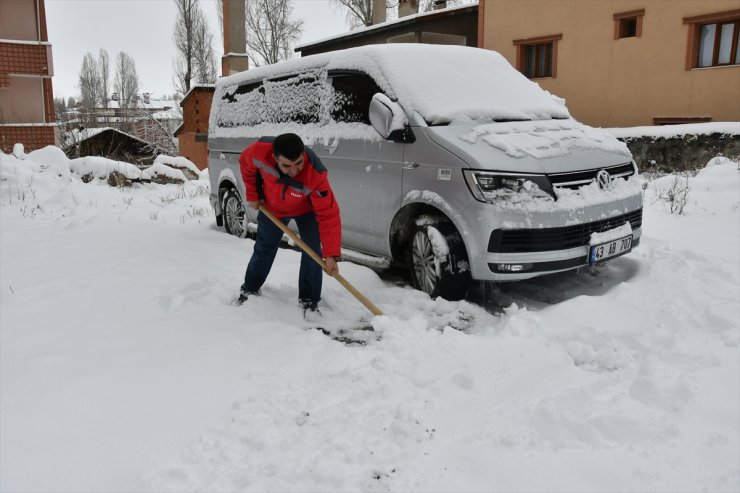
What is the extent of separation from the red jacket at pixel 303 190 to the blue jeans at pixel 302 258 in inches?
5.2

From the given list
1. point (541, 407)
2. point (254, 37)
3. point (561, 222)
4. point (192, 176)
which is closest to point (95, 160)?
point (192, 176)

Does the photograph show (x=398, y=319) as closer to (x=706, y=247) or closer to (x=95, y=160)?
(x=706, y=247)

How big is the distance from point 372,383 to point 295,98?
3.53 m

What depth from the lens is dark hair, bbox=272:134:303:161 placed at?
359cm

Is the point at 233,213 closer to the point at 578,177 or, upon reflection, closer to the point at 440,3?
the point at 578,177

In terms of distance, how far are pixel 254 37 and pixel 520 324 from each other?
39.5m

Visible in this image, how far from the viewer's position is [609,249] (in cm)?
411

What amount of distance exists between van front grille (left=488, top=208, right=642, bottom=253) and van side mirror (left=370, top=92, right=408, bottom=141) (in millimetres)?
1099

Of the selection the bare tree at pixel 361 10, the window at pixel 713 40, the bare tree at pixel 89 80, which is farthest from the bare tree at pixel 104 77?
the window at pixel 713 40

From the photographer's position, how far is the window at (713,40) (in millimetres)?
12383

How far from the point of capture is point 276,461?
2.38 m

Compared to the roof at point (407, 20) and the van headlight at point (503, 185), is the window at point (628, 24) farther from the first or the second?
the van headlight at point (503, 185)

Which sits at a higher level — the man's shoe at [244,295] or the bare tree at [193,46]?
the bare tree at [193,46]

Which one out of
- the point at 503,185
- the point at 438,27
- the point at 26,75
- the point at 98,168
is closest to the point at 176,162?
the point at 98,168
